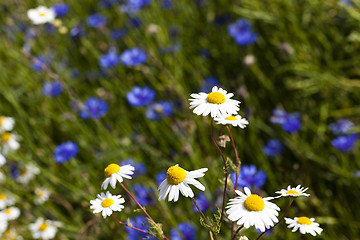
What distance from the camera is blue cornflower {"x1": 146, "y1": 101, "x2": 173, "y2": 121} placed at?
2.03 metres

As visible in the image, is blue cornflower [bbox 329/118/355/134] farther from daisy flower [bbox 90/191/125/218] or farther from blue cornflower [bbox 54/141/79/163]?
daisy flower [bbox 90/191/125/218]

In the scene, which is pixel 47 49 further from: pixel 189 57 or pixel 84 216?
pixel 84 216

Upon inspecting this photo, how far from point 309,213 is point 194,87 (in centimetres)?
99

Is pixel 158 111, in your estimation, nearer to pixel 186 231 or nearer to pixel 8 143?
pixel 186 231

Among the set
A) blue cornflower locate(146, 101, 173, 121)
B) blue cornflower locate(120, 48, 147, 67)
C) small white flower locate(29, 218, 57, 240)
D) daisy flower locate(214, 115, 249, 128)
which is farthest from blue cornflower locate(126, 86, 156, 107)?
daisy flower locate(214, 115, 249, 128)

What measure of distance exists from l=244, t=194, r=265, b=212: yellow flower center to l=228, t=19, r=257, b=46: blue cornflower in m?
1.61

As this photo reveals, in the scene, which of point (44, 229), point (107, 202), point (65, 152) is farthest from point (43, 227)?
point (107, 202)

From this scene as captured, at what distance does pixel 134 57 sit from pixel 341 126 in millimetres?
1108

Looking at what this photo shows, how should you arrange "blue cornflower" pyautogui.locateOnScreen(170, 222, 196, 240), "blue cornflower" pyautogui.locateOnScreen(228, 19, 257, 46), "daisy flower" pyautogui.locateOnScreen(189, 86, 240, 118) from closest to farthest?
"daisy flower" pyautogui.locateOnScreen(189, 86, 240, 118)
"blue cornflower" pyautogui.locateOnScreen(170, 222, 196, 240)
"blue cornflower" pyautogui.locateOnScreen(228, 19, 257, 46)

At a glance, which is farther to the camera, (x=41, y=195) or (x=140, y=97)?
(x=140, y=97)

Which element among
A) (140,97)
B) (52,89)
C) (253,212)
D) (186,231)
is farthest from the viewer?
(52,89)

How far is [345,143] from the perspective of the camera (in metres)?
1.81

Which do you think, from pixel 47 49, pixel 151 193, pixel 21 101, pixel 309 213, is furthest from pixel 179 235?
pixel 47 49

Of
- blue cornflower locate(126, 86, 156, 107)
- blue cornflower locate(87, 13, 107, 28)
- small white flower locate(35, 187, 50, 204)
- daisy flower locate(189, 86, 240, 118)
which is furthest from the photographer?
blue cornflower locate(87, 13, 107, 28)
